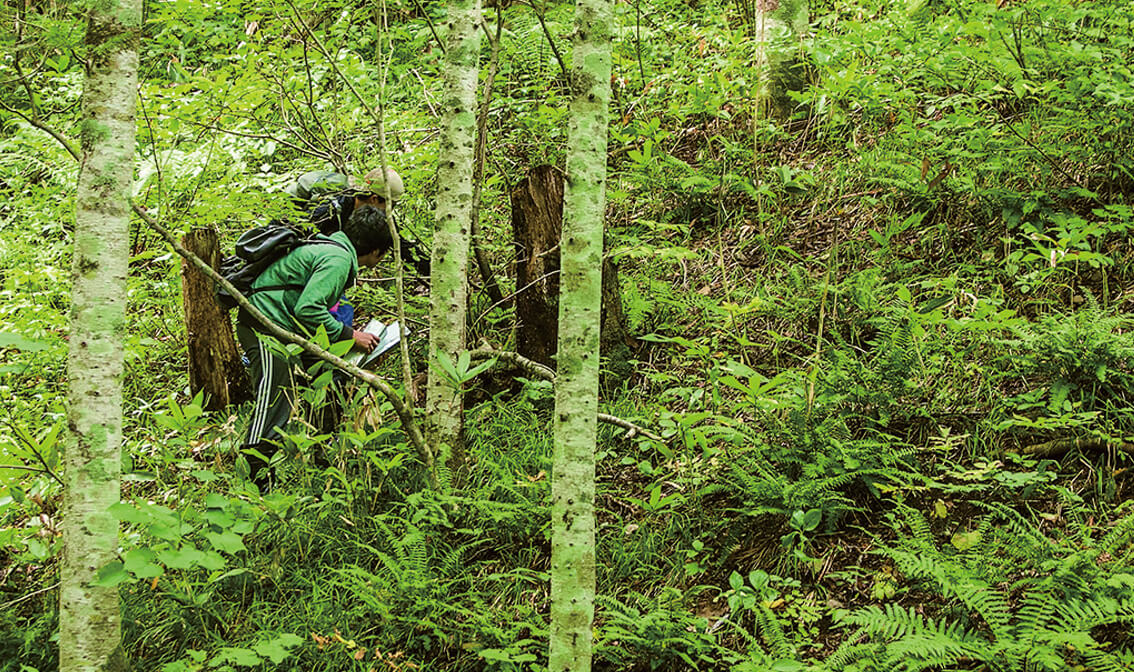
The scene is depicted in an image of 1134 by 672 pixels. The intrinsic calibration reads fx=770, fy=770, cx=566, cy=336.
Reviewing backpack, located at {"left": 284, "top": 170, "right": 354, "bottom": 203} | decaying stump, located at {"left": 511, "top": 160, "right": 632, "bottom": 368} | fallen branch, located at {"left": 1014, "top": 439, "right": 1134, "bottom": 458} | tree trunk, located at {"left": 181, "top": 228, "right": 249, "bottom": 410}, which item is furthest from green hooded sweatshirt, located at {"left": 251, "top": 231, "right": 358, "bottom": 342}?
fallen branch, located at {"left": 1014, "top": 439, "right": 1134, "bottom": 458}

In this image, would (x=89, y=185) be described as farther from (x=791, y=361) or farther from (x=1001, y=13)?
(x=1001, y=13)

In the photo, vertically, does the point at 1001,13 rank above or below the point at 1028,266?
above

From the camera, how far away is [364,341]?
5.27m

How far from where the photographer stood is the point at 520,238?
227 inches

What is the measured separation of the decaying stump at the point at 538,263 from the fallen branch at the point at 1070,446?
2657 mm

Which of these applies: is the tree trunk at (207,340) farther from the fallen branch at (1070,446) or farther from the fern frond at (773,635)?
the fallen branch at (1070,446)

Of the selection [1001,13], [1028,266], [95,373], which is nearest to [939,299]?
[1028,266]

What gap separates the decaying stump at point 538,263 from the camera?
5.68 m

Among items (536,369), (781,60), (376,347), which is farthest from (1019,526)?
(781,60)

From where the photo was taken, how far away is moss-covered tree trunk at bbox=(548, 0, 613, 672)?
118 inches

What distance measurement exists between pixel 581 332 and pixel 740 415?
2.03 meters

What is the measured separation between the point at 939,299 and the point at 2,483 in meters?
5.70

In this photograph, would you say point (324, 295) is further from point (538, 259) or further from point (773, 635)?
point (773, 635)

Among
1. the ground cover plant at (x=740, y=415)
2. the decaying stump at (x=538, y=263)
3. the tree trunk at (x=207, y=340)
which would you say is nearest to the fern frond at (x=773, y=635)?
the ground cover plant at (x=740, y=415)
